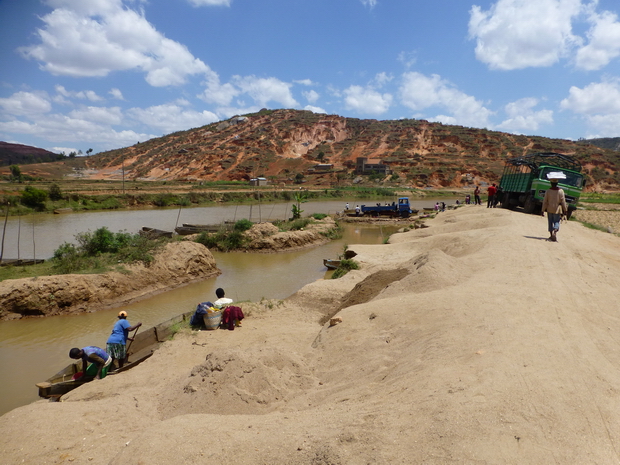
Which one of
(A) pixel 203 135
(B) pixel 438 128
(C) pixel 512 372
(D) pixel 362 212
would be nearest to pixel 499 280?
(C) pixel 512 372

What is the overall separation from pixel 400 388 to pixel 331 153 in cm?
8760

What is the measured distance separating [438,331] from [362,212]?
28.7 metres

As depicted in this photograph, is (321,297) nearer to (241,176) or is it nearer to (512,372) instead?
(512,372)

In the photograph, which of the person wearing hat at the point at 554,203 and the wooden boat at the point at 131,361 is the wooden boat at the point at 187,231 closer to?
the wooden boat at the point at 131,361

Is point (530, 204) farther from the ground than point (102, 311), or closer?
farther from the ground

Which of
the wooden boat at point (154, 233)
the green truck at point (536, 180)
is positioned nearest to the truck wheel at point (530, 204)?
the green truck at point (536, 180)

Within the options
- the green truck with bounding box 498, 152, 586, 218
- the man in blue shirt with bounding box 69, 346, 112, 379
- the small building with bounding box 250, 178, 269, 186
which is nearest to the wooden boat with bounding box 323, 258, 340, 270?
the man in blue shirt with bounding box 69, 346, 112, 379

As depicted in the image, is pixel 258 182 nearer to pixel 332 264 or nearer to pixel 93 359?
pixel 332 264

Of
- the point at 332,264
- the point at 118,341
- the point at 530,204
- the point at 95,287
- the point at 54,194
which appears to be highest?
the point at 530,204

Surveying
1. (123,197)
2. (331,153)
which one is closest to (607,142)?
(331,153)

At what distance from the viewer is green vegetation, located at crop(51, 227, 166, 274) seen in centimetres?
1265

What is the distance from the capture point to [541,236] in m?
10.8

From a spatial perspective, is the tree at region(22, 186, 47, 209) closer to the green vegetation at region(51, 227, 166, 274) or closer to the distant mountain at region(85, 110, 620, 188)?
the green vegetation at region(51, 227, 166, 274)

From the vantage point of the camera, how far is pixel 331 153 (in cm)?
8894
